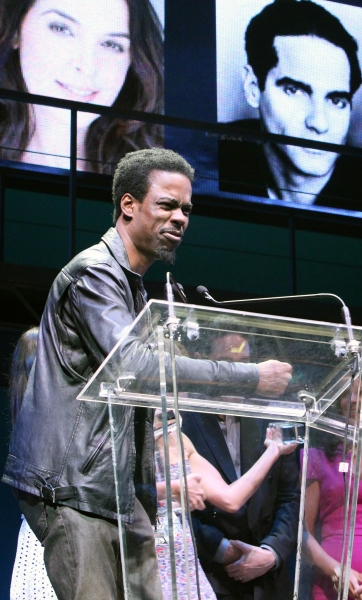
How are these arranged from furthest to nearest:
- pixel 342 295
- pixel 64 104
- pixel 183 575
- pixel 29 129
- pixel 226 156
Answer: pixel 342 295
pixel 226 156
pixel 29 129
pixel 64 104
pixel 183 575

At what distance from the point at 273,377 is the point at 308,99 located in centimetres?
312

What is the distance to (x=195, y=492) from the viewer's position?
175 cm

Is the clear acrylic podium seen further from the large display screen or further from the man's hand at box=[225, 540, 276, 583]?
the large display screen

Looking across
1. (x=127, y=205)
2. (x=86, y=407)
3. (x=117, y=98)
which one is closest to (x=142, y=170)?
(x=127, y=205)

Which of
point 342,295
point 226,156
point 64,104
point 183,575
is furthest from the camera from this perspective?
point 342,295

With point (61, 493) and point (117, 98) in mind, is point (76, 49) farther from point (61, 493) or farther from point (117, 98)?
point (61, 493)

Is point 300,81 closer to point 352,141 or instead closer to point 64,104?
point 352,141

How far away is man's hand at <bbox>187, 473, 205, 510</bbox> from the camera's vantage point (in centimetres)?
173

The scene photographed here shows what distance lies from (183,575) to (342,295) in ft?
11.3

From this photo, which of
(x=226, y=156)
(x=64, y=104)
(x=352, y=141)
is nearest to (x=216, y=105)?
(x=226, y=156)

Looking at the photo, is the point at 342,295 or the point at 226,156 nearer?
the point at 226,156

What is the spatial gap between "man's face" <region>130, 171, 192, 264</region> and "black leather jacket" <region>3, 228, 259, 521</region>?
12 cm

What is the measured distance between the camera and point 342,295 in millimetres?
4973

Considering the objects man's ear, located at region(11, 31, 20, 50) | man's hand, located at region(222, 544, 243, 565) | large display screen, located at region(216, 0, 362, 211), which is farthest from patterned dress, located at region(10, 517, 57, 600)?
man's ear, located at region(11, 31, 20, 50)
